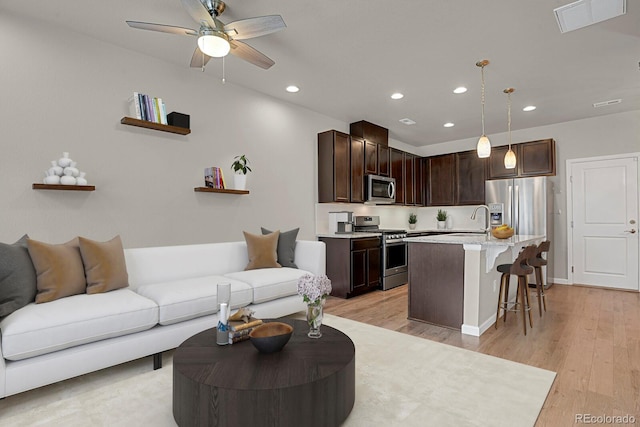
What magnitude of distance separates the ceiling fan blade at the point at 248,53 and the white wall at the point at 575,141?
5319 mm

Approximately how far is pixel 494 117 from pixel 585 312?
317cm

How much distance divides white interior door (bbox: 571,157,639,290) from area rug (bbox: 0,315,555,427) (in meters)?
4.30

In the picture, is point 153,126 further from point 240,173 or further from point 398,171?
point 398,171

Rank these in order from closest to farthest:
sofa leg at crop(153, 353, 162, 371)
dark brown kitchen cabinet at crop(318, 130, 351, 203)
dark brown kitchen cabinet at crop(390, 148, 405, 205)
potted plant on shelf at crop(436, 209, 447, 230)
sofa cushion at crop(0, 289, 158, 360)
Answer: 1. sofa cushion at crop(0, 289, 158, 360)
2. sofa leg at crop(153, 353, 162, 371)
3. dark brown kitchen cabinet at crop(318, 130, 351, 203)
4. dark brown kitchen cabinet at crop(390, 148, 405, 205)
5. potted plant on shelf at crop(436, 209, 447, 230)

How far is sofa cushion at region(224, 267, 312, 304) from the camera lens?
10.1ft

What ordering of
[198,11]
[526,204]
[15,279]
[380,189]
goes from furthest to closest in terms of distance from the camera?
[380,189]
[526,204]
[198,11]
[15,279]

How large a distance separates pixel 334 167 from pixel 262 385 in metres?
3.89

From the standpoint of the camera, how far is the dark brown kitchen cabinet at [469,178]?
20.7 feet

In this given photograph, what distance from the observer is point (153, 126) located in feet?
11.2

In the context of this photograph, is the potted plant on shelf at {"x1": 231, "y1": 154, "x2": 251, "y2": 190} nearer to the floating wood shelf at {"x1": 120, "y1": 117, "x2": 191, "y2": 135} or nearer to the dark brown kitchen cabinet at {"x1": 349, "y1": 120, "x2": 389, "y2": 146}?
the floating wood shelf at {"x1": 120, "y1": 117, "x2": 191, "y2": 135}

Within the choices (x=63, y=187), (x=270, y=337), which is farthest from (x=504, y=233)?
(x=63, y=187)

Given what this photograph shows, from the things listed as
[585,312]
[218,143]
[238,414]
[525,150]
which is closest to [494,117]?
[525,150]

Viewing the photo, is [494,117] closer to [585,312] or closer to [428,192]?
[428,192]

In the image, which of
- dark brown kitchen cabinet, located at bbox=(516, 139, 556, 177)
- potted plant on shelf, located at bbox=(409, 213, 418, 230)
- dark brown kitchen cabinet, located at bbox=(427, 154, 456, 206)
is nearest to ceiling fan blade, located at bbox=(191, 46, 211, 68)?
dark brown kitchen cabinet, located at bbox=(427, 154, 456, 206)
